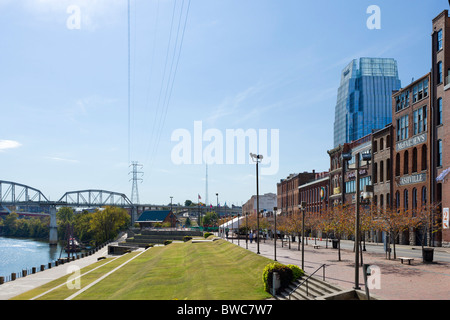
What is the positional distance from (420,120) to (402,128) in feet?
14.9

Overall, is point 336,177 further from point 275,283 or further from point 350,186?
point 275,283

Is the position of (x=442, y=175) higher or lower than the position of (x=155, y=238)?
higher

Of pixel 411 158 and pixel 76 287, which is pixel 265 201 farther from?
pixel 76 287

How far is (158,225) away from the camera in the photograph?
12800cm

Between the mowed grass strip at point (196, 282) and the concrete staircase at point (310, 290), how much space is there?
1191 millimetres

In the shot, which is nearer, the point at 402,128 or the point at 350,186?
the point at 402,128

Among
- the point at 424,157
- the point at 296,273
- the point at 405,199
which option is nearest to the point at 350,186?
the point at 405,199

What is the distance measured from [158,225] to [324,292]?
4367 inches

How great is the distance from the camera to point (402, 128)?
5947 cm

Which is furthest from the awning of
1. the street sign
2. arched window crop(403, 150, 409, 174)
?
arched window crop(403, 150, 409, 174)

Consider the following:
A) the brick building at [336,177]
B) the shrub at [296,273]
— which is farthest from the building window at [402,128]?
the shrub at [296,273]

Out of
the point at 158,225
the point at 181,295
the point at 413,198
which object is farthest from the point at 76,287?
the point at 158,225

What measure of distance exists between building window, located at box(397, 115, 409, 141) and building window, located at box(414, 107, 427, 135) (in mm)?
2198

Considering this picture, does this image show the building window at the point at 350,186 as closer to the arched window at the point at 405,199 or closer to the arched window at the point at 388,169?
the arched window at the point at 388,169
